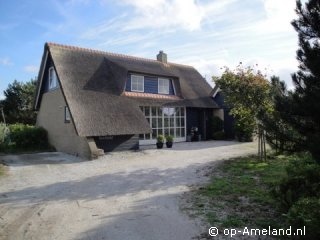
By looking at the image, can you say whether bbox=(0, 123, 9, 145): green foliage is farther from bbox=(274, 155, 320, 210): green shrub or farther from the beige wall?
bbox=(274, 155, 320, 210): green shrub

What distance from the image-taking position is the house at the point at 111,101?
58.2ft

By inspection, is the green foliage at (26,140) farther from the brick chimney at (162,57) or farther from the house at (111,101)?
the brick chimney at (162,57)

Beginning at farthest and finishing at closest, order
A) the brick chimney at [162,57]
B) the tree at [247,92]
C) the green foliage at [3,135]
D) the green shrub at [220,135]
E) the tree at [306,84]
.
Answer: the brick chimney at [162,57], the green shrub at [220,135], the green foliage at [3,135], the tree at [247,92], the tree at [306,84]

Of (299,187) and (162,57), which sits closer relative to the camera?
(299,187)

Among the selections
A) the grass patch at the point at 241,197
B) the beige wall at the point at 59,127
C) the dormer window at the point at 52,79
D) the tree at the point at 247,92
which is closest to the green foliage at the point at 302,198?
the grass patch at the point at 241,197

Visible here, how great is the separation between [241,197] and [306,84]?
3.65 meters

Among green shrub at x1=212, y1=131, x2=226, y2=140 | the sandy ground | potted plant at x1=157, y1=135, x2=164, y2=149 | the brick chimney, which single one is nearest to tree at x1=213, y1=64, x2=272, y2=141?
the sandy ground

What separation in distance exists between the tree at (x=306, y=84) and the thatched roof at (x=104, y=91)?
38.2ft

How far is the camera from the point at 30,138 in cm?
2186

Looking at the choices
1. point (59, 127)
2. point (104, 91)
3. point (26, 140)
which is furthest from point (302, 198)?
point (26, 140)

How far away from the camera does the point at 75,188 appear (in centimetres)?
1041

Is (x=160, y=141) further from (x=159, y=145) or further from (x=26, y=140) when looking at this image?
(x=26, y=140)

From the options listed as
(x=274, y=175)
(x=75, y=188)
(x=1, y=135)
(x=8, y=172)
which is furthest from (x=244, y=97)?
(x=1, y=135)

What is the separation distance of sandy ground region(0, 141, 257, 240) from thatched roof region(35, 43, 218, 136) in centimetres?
205
